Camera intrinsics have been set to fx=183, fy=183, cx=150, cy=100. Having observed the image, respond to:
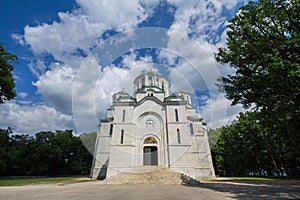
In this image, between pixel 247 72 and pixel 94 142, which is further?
pixel 94 142

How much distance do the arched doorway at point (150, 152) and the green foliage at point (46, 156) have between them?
2429cm

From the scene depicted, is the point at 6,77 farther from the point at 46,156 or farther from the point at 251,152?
the point at 251,152

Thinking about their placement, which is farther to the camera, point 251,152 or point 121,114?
point 251,152

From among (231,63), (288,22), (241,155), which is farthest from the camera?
(241,155)

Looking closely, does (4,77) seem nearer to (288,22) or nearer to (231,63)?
(231,63)

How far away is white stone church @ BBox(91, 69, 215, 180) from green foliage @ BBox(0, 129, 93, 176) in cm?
1670

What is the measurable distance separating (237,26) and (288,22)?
8.18ft

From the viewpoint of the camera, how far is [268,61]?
9266 millimetres

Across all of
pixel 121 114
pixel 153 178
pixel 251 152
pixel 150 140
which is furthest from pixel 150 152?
pixel 251 152

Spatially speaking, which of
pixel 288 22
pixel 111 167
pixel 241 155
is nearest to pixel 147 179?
pixel 111 167

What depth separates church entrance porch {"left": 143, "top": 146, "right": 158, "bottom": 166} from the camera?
25.2m

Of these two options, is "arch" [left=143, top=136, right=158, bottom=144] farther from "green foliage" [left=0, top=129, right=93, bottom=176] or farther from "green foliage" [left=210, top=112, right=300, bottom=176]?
"green foliage" [left=0, top=129, right=93, bottom=176]

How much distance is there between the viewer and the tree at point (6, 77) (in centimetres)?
1451

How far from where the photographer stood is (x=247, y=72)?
1120cm
